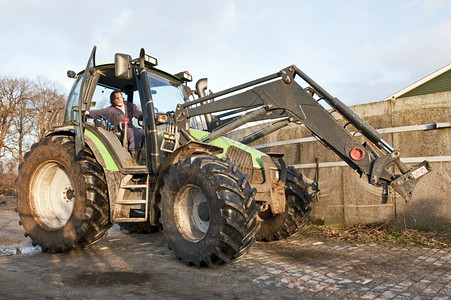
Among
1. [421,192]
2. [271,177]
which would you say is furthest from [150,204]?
[421,192]

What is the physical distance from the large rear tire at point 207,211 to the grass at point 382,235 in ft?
10.0

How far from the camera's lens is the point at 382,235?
A: 6488 mm

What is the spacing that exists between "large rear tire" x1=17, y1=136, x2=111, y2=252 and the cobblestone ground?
273mm

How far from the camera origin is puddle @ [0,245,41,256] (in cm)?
546

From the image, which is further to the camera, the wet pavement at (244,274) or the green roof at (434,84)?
the green roof at (434,84)

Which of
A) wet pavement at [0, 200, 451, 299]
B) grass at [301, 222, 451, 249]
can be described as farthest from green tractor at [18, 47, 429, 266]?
grass at [301, 222, 451, 249]

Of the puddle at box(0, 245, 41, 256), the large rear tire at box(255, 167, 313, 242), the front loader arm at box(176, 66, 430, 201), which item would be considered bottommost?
the puddle at box(0, 245, 41, 256)

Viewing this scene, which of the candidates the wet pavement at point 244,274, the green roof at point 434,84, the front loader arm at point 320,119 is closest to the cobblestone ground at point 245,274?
the wet pavement at point 244,274

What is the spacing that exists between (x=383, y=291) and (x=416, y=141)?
4191 mm

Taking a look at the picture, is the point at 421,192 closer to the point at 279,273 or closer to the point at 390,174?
the point at 390,174

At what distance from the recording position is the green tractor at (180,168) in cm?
426

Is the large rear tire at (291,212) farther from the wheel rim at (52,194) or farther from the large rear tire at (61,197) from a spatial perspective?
the wheel rim at (52,194)

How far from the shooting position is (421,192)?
664 cm

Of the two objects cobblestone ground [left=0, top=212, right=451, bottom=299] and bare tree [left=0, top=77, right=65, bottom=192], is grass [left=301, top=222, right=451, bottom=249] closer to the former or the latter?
cobblestone ground [left=0, top=212, right=451, bottom=299]
